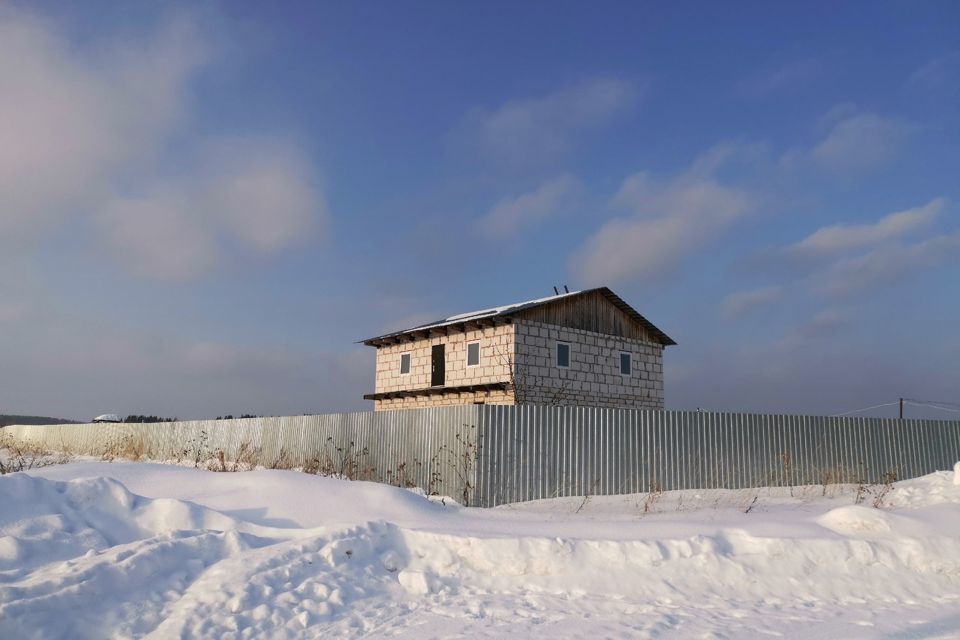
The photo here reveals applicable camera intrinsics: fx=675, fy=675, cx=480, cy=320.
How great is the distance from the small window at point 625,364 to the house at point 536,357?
0.12 feet

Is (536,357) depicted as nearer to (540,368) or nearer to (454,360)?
(540,368)

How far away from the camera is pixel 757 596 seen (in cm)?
675

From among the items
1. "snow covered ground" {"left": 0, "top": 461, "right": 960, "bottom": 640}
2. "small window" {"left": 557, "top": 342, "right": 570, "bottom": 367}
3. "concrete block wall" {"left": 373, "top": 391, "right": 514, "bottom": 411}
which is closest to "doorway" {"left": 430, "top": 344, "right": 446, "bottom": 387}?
"concrete block wall" {"left": 373, "top": 391, "right": 514, "bottom": 411}

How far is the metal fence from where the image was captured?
42.2 ft

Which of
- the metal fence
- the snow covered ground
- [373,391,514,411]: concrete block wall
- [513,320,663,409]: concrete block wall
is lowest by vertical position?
the snow covered ground

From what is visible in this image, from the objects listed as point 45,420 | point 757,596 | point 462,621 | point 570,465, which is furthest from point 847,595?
point 45,420

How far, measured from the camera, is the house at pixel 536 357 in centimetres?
2258

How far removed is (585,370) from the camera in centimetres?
2395

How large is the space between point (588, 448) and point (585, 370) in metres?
10.5

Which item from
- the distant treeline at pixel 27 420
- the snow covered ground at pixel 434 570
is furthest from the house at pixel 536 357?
the distant treeline at pixel 27 420

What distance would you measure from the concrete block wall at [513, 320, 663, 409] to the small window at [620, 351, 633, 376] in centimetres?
→ 14

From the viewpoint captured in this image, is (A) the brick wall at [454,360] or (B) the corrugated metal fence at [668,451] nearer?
(B) the corrugated metal fence at [668,451]

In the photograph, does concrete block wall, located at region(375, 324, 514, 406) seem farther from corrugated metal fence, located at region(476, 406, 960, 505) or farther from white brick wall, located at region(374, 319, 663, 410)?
corrugated metal fence, located at region(476, 406, 960, 505)

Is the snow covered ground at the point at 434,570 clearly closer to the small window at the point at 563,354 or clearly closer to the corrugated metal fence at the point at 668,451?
the corrugated metal fence at the point at 668,451
